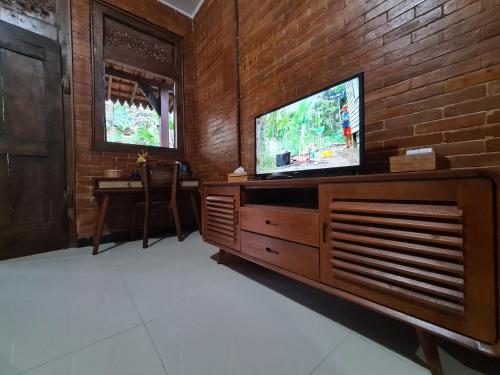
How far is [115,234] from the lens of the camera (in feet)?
8.25

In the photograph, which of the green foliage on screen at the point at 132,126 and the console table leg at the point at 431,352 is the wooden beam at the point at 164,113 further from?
the console table leg at the point at 431,352

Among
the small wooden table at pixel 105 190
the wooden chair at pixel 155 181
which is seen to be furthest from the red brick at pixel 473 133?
the small wooden table at pixel 105 190

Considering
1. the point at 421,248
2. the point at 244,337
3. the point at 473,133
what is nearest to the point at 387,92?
Answer: the point at 473,133

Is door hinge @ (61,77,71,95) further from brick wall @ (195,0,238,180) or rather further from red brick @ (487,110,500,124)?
red brick @ (487,110,500,124)

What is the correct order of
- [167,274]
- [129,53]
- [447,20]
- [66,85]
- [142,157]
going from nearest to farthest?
[447,20] < [167,274] < [66,85] < [142,157] < [129,53]

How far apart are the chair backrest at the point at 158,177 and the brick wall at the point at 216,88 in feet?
1.95

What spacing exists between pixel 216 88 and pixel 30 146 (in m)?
2.07

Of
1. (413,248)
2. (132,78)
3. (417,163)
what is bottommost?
(413,248)

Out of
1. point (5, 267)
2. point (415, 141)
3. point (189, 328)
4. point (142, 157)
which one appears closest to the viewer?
point (189, 328)

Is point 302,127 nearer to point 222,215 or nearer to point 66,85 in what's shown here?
point 222,215

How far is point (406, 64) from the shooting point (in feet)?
3.80

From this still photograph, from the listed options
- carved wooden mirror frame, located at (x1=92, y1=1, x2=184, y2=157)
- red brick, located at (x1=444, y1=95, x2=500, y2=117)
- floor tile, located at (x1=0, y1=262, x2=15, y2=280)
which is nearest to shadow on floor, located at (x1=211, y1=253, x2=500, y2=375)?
red brick, located at (x1=444, y1=95, x2=500, y2=117)

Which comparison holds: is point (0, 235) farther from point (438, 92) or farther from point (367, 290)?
point (438, 92)

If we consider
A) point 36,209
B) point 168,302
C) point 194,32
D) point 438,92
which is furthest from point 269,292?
point 194,32
